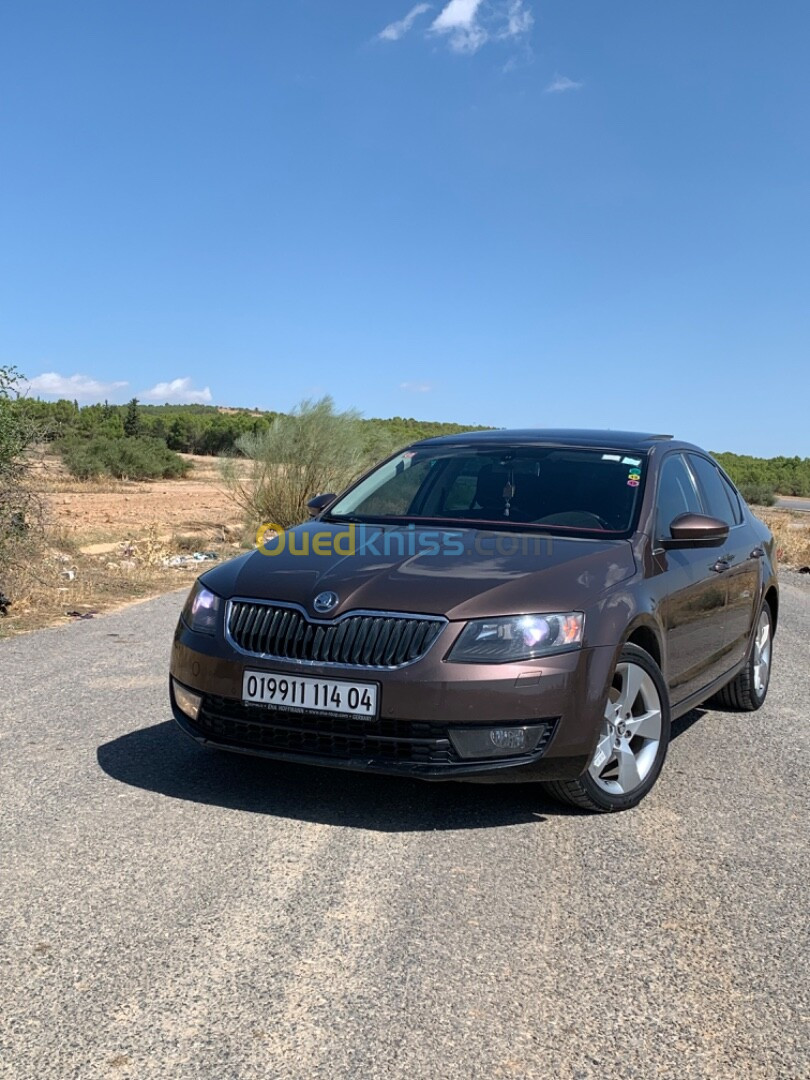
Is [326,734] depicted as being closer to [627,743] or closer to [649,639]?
[627,743]

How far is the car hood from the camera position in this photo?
4027 millimetres

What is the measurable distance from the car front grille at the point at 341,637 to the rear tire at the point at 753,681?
9.71 ft

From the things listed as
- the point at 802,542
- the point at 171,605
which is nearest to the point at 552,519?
the point at 171,605

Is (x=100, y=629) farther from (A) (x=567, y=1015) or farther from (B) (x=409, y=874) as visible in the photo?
(A) (x=567, y=1015)

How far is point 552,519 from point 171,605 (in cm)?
649

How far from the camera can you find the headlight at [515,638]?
153 inches

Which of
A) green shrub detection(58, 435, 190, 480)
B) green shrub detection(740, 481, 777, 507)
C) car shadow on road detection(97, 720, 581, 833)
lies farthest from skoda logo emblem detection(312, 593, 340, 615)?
green shrub detection(740, 481, 777, 507)

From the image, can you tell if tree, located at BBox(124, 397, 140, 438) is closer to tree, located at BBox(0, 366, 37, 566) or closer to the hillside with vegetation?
the hillside with vegetation

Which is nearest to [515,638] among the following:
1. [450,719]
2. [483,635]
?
[483,635]

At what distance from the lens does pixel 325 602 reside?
4102 millimetres

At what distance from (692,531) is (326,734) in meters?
1.96

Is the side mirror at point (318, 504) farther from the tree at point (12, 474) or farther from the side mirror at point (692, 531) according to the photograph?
the tree at point (12, 474)

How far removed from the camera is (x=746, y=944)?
3.20 meters

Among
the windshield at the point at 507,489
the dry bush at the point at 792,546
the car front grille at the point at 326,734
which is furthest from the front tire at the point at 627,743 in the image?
the dry bush at the point at 792,546
